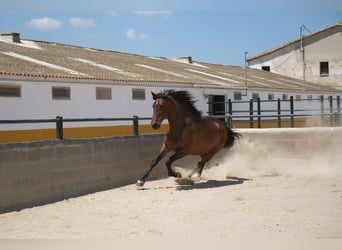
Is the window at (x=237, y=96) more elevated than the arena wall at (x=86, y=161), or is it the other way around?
the window at (x=237, y=96)

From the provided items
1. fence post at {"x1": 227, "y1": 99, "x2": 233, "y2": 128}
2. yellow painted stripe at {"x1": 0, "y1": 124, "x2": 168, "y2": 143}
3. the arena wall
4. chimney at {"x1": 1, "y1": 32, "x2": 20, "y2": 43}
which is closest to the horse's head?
the arena wall

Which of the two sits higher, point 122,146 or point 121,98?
point 121,98

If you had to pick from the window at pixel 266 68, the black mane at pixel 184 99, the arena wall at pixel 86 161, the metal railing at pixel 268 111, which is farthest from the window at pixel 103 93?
the window at pixel 266 68

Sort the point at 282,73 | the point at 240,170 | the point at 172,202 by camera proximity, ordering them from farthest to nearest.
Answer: the point at 282,73 → the point at 240,170 → the point at 172,202

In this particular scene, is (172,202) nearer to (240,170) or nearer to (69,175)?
(69,175)

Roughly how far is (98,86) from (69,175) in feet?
24.2

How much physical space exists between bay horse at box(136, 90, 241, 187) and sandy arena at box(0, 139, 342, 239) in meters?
0.62

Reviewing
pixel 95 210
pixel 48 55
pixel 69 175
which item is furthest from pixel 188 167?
pixel 48 55

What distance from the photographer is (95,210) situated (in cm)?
813

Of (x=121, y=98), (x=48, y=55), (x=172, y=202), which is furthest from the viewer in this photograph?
(x=48, y=55)

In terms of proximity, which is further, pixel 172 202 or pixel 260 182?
pixel 260 182

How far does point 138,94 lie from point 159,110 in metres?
A: 8.06

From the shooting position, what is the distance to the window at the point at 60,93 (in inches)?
604

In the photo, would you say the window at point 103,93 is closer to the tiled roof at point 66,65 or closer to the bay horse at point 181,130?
the tiled roof at point 66,65
